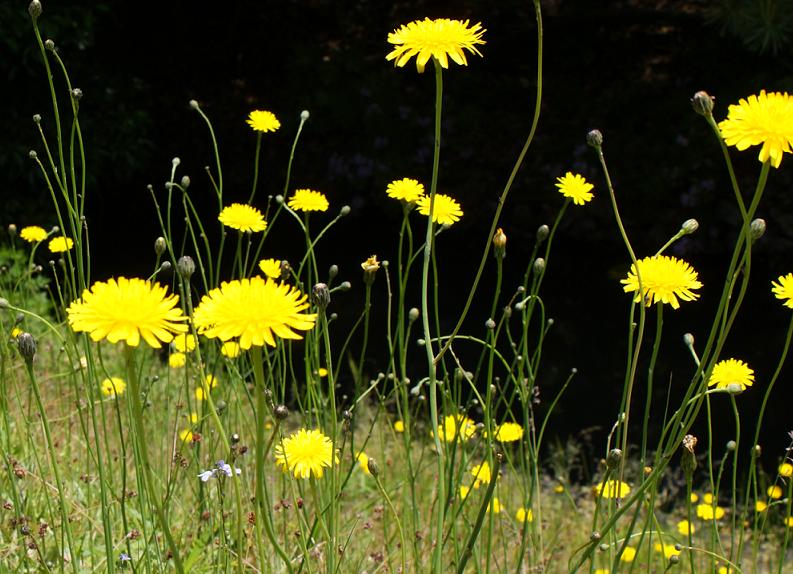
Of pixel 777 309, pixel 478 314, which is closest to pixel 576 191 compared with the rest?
pixel 478 314

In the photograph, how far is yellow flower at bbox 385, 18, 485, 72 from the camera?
946mm

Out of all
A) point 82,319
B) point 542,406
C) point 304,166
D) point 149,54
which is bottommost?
point 82,319

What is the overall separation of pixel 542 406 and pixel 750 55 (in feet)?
11.4

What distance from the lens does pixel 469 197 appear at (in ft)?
19.3

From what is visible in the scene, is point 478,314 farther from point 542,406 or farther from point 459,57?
point 459,57

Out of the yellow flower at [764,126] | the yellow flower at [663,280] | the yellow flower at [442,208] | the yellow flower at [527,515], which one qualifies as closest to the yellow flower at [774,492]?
the yellow flower at [527,515]

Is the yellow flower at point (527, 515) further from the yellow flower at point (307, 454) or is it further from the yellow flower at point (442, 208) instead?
the yellow flower at point (442, 208)

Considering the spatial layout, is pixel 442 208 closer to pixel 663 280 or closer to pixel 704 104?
pixel 663 280

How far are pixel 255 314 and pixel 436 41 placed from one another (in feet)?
1.39

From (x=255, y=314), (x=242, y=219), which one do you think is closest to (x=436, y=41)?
(x=255, y=314)

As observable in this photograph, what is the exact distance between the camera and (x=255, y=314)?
0.71 metres

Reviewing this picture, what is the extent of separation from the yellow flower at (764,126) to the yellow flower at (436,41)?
0.94ft

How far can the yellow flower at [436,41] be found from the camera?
946mm

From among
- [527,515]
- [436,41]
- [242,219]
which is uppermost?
[242,219]
